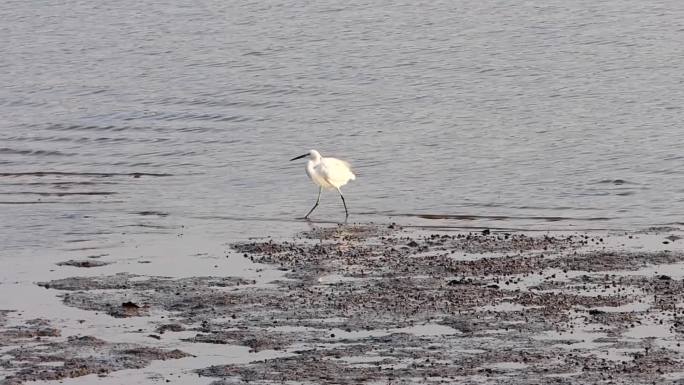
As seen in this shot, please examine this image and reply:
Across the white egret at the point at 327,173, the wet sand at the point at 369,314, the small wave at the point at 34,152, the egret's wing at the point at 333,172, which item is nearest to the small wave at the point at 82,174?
the small wave at the point at 34,152

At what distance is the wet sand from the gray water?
2289 mm

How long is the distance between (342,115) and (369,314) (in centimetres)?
1579

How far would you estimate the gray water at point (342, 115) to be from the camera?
66.4 ft

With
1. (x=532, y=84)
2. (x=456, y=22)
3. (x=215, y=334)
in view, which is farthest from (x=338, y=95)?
(x=215, y=334)

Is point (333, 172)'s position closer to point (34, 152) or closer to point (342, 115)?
point (34, 152)

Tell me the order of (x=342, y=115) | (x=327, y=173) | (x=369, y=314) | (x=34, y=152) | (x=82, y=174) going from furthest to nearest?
(x=342, y=115) → (x=34, y=152) → (x=82, y=174) → (x=327, y=173) → (x=369, y=314)

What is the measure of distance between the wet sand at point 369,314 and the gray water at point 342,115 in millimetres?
2289

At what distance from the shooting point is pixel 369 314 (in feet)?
43.8

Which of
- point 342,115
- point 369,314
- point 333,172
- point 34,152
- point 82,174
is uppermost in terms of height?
point 369,314

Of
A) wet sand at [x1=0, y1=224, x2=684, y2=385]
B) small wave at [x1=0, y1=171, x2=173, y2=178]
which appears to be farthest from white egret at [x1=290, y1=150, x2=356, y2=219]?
small wave at [x1=0, y1=171, x2=173, y2=178]

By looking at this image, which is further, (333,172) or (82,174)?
(82,174)

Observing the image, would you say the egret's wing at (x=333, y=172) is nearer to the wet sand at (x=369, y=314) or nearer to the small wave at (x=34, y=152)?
the wet sand at (x=369, y=314)

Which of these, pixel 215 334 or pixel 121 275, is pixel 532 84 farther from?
pixel 215 334

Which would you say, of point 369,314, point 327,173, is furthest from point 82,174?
point 369,314
